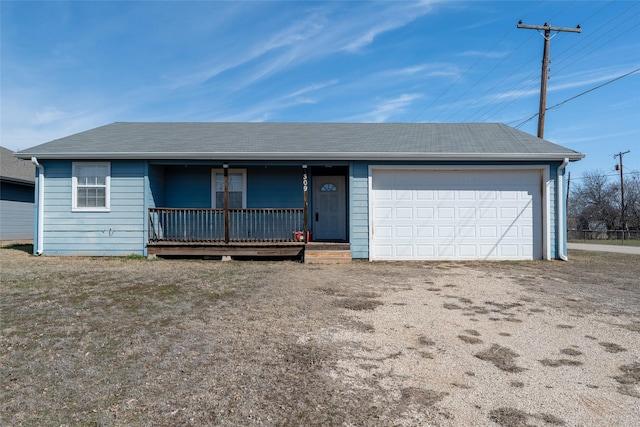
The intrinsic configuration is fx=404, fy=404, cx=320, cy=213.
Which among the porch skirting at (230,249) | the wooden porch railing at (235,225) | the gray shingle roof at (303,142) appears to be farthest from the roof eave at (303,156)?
the porch skirting at (230,249)

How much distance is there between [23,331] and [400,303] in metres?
4.57

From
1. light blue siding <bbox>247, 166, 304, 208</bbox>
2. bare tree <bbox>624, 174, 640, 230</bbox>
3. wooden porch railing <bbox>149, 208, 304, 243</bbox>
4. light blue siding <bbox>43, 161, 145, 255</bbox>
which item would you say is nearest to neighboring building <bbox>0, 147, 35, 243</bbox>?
light blue siding <bbox>43, 161, 145, 255</bbox>

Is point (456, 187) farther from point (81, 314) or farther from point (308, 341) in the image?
point (81, 314)

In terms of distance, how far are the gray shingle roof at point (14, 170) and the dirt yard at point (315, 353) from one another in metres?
12.7

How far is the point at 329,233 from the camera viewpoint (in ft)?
41.2

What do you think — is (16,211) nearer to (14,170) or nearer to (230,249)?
(14,170)

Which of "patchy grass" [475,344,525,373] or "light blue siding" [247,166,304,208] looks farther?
"light blue siding" [247,166,304,208]

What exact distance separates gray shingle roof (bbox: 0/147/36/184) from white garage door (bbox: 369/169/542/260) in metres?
15.8

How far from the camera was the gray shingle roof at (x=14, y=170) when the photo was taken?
17172 millimetres

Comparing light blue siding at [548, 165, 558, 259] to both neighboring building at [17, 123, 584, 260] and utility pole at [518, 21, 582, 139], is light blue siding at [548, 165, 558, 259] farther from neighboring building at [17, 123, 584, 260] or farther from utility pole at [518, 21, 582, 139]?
utility pole at [518, 21, 582, 139]

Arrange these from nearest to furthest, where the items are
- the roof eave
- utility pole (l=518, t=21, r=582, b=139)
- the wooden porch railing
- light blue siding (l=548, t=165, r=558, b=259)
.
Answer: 1. the roof eave
2. light blue siding (l=548, t=165, r=558, b=259)
3. the wooden porch railing
4. utility pole (l=518, t=21, r=582, b=139)

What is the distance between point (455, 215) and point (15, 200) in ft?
60.8

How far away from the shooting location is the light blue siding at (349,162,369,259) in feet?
35.3

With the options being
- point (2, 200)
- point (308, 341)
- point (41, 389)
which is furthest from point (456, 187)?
point (2, 200)
